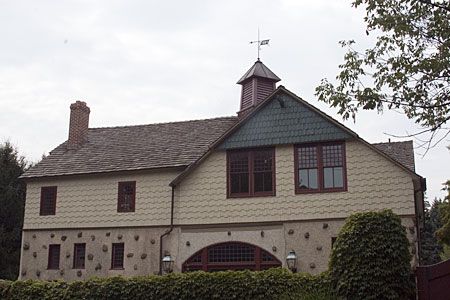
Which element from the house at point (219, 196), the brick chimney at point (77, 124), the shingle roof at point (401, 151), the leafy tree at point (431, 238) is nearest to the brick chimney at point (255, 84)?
the house at point (219, 196)

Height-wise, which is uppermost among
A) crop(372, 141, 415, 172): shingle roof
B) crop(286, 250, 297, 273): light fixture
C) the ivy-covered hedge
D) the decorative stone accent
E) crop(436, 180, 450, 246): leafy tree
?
crop(372, 141, 415, 172): shingle roof

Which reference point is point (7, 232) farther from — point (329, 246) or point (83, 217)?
point (329, 246)

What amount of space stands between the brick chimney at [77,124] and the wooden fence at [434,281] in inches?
768

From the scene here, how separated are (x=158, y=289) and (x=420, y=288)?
792 cm

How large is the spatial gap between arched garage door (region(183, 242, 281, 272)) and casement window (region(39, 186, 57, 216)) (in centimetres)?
668

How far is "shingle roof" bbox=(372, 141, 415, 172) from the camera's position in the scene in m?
23.7

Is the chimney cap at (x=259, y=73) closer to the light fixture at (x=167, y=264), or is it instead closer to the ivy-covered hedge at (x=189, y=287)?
the light fixture at (x=167, y=264)

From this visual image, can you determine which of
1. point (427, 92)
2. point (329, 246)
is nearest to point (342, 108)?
point (427, 92)

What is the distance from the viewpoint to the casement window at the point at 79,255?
2431cm

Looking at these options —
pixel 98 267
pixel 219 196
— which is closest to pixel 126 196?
pixel 98 267

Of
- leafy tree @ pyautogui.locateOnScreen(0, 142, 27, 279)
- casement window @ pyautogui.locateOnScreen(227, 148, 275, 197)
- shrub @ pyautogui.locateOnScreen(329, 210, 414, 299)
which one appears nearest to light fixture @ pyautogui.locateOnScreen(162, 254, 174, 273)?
casement window @ pyautogui.locateOnScreen(227, 148, 275, 197)

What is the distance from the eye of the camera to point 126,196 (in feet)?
80.1

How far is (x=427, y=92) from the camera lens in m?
10.9

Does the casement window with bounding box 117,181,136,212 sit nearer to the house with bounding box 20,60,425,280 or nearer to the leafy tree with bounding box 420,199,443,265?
the house with bounding box 20,60,425,280
